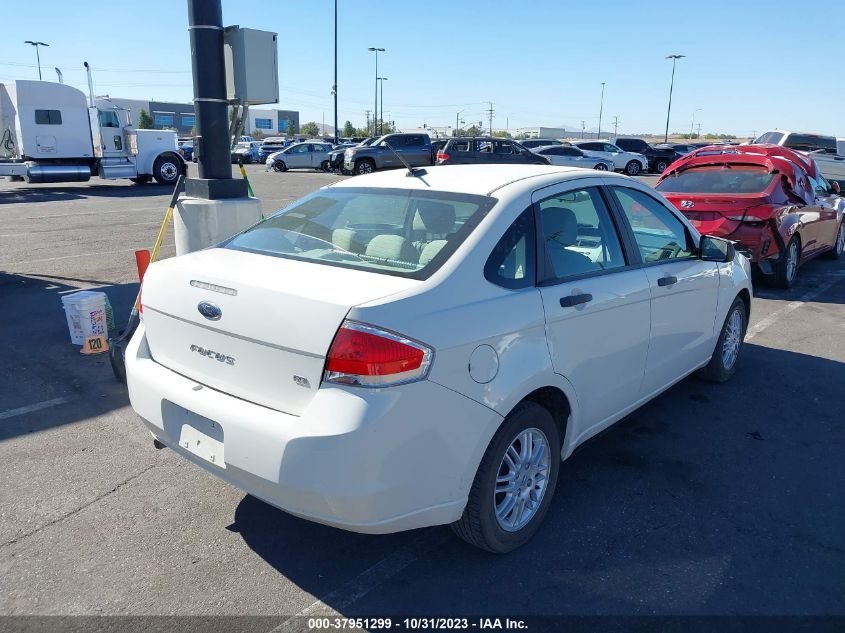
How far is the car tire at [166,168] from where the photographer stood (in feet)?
77.8

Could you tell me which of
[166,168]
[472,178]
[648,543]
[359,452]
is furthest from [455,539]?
[166,168]

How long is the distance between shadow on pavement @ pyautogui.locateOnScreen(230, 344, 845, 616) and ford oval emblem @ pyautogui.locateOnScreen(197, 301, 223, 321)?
1104 mm

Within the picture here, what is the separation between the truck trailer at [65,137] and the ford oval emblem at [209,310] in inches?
831

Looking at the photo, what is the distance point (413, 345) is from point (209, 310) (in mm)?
961

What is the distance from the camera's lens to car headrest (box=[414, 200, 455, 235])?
10.3 ft

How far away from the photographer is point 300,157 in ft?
114

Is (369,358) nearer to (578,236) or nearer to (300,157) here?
(578,236)

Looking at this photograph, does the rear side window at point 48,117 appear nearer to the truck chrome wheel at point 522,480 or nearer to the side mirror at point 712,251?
the side mirror at point 712,251

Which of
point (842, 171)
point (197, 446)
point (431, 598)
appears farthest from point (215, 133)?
point (842, 171)

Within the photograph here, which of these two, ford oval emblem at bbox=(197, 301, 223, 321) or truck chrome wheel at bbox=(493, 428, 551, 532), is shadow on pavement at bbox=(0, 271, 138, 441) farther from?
truck chrome wheel at bbox=(493, 428, 551, 532)

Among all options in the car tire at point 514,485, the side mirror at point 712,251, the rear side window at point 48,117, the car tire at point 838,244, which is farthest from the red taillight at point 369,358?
the rear side window at point 48,117

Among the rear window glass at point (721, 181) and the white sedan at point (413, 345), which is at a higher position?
the rear window glass at point (721, 181)

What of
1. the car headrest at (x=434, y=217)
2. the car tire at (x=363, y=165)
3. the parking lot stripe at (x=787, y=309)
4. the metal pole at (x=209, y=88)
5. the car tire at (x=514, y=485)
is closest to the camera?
the car tire at (x=514, y=485)

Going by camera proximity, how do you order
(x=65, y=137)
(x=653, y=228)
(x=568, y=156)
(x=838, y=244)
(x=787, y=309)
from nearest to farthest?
(x=653, y=228) < (x=787, y=309) < (x=838, y=244) < (x=65, y=137) < (x=568, y=156)
